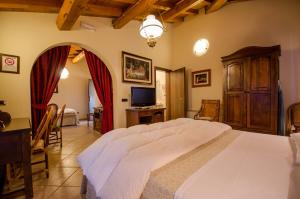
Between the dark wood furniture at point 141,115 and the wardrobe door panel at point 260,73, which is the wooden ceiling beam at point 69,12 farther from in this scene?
the wardrobe door panel at point 260,73

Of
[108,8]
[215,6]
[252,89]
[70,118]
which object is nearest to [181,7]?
[215,6]

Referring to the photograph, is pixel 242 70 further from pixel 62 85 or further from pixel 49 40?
pixel 62 85

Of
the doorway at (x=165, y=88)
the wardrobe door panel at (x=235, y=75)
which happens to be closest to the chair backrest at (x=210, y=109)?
the wardrobe door panel at (x=235, y=75)

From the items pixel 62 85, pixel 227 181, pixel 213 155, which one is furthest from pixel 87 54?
pixel 227 181

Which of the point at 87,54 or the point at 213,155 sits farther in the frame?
the point at 87,54

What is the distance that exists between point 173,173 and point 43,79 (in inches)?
146

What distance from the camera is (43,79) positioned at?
3635 mm

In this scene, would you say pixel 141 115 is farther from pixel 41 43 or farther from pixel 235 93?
pixel 41 43

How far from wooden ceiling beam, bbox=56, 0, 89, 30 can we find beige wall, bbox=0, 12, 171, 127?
251 mm

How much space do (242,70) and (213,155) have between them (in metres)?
2.82

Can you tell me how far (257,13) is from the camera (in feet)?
12.5

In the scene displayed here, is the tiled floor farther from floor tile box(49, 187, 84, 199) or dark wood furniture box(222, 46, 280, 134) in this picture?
dark wood furniture box(222, 46, 280, 134)

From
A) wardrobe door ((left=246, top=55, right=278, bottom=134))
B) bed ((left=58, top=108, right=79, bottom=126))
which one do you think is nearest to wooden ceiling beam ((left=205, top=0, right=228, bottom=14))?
wardrobe door ((left=246, top=55, right=278, bottom=134))

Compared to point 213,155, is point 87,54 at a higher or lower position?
higher
